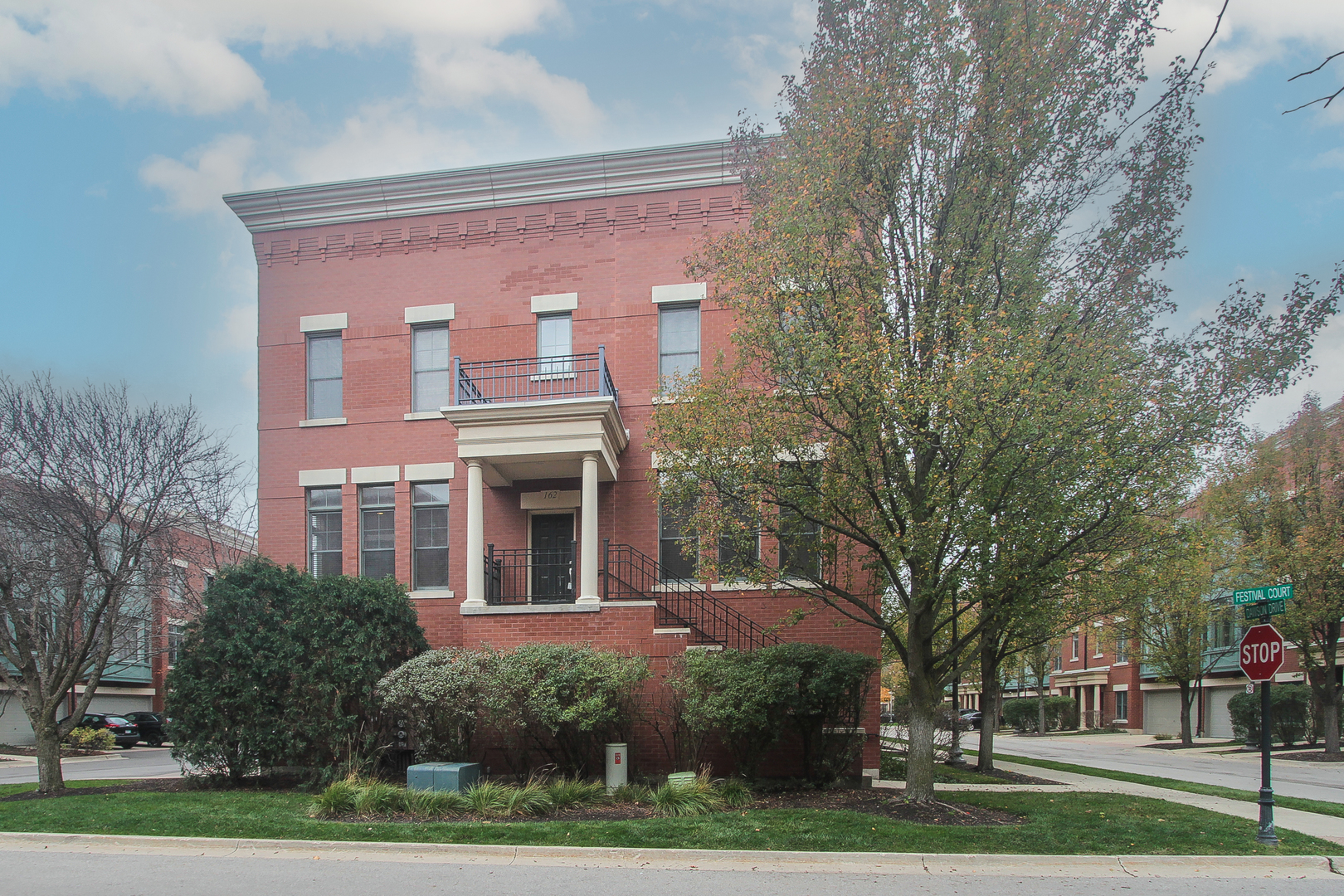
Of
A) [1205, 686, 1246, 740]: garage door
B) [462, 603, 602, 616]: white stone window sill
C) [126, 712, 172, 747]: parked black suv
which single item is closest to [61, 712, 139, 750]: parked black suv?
[126, 712, 172, 747]: parked black suv

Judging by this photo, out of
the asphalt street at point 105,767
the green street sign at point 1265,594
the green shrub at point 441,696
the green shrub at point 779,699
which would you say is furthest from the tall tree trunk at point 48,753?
the green street sign at point 1265,594

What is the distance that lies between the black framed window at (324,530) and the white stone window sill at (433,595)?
2134mm

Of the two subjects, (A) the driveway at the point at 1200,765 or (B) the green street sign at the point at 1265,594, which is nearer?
(B) the green street sign at the point at 1265,594

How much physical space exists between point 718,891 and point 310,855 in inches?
182

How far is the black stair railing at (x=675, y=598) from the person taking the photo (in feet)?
54.2

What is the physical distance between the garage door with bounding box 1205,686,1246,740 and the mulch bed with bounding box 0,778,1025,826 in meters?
37.7

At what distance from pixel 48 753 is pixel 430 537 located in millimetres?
7157

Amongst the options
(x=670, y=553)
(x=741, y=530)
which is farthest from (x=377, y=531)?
(x=741, y=530)

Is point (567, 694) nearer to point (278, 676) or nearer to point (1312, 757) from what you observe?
point (278, 676)

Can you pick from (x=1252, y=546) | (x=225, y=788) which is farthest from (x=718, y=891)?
(x=1252, y=546)

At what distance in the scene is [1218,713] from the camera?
44.0 m

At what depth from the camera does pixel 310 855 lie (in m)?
9.90

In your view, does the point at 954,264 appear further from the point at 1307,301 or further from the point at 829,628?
the point at 829,628

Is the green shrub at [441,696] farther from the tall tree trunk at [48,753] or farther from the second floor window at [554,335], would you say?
the second floor window at [554,335]
